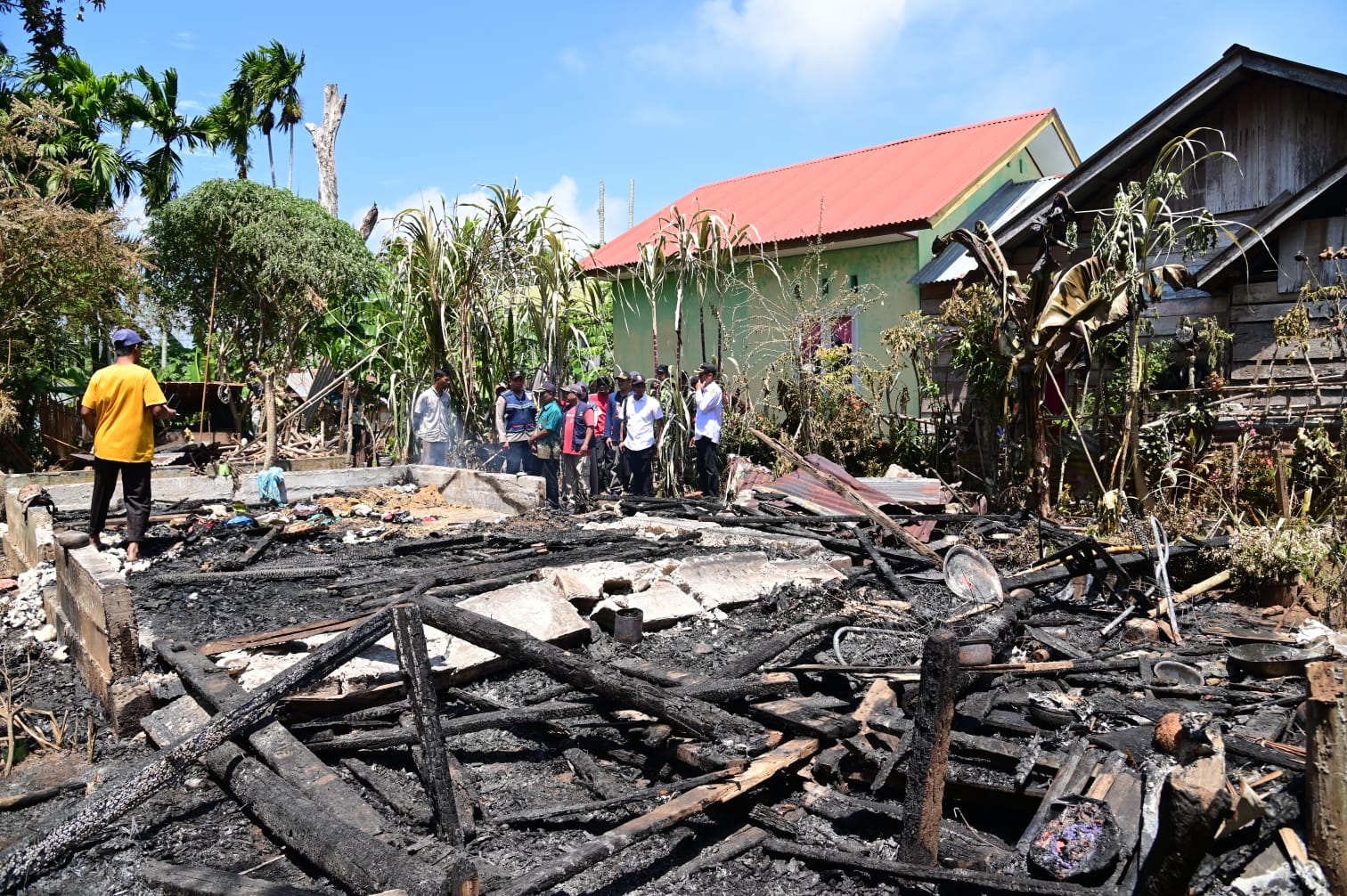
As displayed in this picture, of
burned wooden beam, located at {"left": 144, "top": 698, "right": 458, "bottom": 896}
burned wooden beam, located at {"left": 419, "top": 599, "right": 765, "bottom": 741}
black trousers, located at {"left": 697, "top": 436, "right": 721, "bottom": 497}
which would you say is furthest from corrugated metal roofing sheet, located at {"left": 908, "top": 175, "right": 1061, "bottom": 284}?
burned wooden beam, located at {"left": 144, "top": 698, "right": 458, "bottom": 896}

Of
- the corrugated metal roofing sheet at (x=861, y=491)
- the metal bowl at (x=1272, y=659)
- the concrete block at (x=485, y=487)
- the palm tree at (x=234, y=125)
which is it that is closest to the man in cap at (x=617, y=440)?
the concrete block at (x=485, y=487)

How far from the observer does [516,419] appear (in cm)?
1164

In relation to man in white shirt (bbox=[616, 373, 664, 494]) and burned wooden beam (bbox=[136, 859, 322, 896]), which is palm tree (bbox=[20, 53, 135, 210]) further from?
burned wooden beam (bbox=[136, 859, 322, 896])

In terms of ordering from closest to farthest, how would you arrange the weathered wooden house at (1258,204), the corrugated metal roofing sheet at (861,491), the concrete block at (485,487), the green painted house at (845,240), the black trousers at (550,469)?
the weathered wooden house at (1258,204) → the corrugated metal roofing sheet at (861,491) → the concrete block at (485,487) → the black trousers at (550,469) → the green painted house at (845,240)

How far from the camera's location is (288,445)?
1667 cm

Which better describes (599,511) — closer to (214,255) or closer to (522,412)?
(522,412)

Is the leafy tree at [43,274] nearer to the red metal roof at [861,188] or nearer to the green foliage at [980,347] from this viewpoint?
the red metal roof at [861,188]

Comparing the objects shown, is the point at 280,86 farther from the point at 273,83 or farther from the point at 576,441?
the point at 576,441

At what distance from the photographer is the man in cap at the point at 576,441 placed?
11.5 metres

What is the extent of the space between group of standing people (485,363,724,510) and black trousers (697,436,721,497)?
1 centimetres

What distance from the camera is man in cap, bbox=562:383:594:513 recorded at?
11516mm

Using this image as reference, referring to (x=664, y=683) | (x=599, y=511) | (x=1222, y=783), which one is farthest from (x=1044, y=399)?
(x=1222, y=783)

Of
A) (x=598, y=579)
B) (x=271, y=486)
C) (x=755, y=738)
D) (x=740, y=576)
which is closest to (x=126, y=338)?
(x=271, y=486)

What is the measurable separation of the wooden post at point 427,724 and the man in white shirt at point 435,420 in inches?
342
